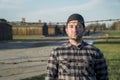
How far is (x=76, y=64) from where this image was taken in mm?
4047

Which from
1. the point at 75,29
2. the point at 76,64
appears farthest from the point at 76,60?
the point at 75,29

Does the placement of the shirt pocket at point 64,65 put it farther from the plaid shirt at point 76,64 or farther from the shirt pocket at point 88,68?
the shirt pocket at point 88,68

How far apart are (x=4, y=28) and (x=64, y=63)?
5711cm

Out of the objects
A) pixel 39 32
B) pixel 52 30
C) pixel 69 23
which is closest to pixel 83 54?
pixel 69 23

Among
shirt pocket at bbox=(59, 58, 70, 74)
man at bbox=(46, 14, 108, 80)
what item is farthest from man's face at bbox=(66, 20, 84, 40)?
shirt pocket at bbox=(59, 58, 70, 74)

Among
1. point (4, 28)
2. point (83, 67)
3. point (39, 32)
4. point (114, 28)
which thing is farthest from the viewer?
point (114, 28)

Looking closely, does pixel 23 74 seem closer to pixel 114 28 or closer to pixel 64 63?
pixel 64 63

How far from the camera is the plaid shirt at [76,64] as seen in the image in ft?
13.3

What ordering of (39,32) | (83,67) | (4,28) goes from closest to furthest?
Answer: (83,67) < (4,28) < (39,32)

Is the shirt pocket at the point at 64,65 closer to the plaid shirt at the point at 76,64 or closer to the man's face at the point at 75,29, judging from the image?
the plaid shirt at the point at 76,64

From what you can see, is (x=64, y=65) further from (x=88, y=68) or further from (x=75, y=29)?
(x=75, y=29)

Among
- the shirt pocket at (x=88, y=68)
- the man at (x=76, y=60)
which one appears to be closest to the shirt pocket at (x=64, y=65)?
the man at (x=76, y=60)

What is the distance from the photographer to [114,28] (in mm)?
194375

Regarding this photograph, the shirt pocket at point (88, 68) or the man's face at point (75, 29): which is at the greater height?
the man's face at point (75, 29)
